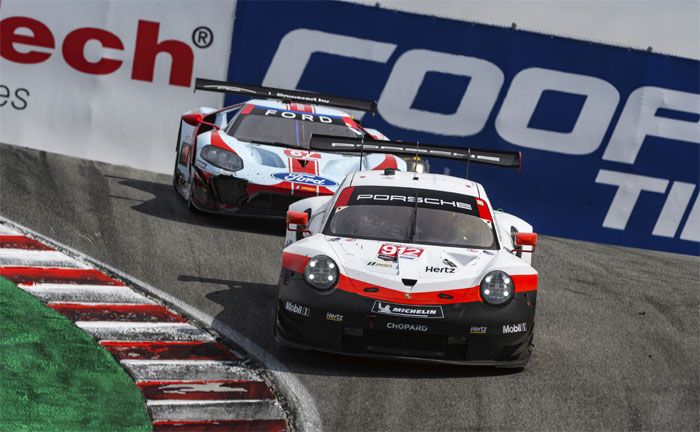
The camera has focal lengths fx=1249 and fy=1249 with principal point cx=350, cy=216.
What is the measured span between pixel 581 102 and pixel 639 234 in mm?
1680

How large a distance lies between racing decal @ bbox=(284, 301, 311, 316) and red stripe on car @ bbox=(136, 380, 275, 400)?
544 mm

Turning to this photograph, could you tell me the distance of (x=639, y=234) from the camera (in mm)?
14266

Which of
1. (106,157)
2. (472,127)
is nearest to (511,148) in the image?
(472,127)

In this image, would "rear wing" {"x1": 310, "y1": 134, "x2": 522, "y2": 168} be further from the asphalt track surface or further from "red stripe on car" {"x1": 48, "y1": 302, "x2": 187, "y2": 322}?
"red stripe on car" {"x1": 48, "y1": 302, "x2": 187, "y2": 322}

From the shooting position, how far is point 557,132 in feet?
47.8

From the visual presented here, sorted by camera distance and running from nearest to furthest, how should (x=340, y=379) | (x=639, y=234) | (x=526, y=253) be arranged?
(x=340, y=379) < (x=526, y=253) < (x=639, y=234)

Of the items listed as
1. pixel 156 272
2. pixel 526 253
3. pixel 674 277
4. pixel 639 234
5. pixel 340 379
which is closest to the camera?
pixel 340 379

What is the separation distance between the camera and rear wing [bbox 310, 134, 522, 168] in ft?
30.1

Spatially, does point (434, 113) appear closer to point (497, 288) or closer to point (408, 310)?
point (497, 288)

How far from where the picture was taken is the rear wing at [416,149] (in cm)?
917

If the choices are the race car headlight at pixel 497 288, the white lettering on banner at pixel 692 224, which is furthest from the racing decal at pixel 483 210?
the white lettering on banner at pixel 692 224

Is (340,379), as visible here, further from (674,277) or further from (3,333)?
(674,277)

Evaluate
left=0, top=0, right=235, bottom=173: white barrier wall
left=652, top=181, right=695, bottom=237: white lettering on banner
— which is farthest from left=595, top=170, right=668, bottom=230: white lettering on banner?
left=0, top=0, right=235, bottom=173: white barrier wall

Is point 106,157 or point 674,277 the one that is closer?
point 674,277
